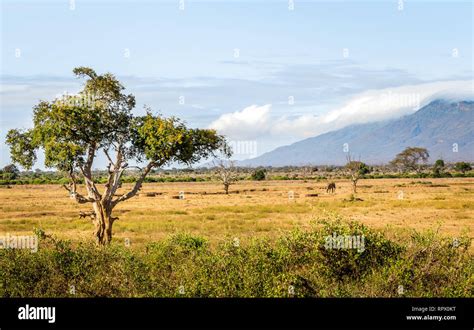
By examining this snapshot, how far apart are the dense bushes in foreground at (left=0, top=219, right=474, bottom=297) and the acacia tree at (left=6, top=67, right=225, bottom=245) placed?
24.3ft

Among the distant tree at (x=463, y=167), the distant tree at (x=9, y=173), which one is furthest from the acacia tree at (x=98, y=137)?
the distant tree at (x=463, y=167)

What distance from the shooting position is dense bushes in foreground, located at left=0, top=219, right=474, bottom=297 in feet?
43.3

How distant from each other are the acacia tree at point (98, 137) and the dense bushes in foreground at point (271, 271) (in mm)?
7393

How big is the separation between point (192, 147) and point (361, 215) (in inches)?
1044

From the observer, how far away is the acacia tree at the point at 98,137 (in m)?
21.8

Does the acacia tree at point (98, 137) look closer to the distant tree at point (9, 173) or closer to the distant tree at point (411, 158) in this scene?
the distant tree at point (9, 173)

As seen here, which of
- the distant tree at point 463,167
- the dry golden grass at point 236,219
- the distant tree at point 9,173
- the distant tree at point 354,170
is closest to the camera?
the dry golden grass at point 236,219

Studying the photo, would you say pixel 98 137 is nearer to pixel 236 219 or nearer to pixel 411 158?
pixel 236 219

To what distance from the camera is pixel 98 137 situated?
890 inches

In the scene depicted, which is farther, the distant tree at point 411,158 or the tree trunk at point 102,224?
the distant tree at point 411,158

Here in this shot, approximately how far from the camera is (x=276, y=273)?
1395cm

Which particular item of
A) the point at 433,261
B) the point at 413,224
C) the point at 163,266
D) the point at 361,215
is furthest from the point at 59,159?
the point at 361,215
